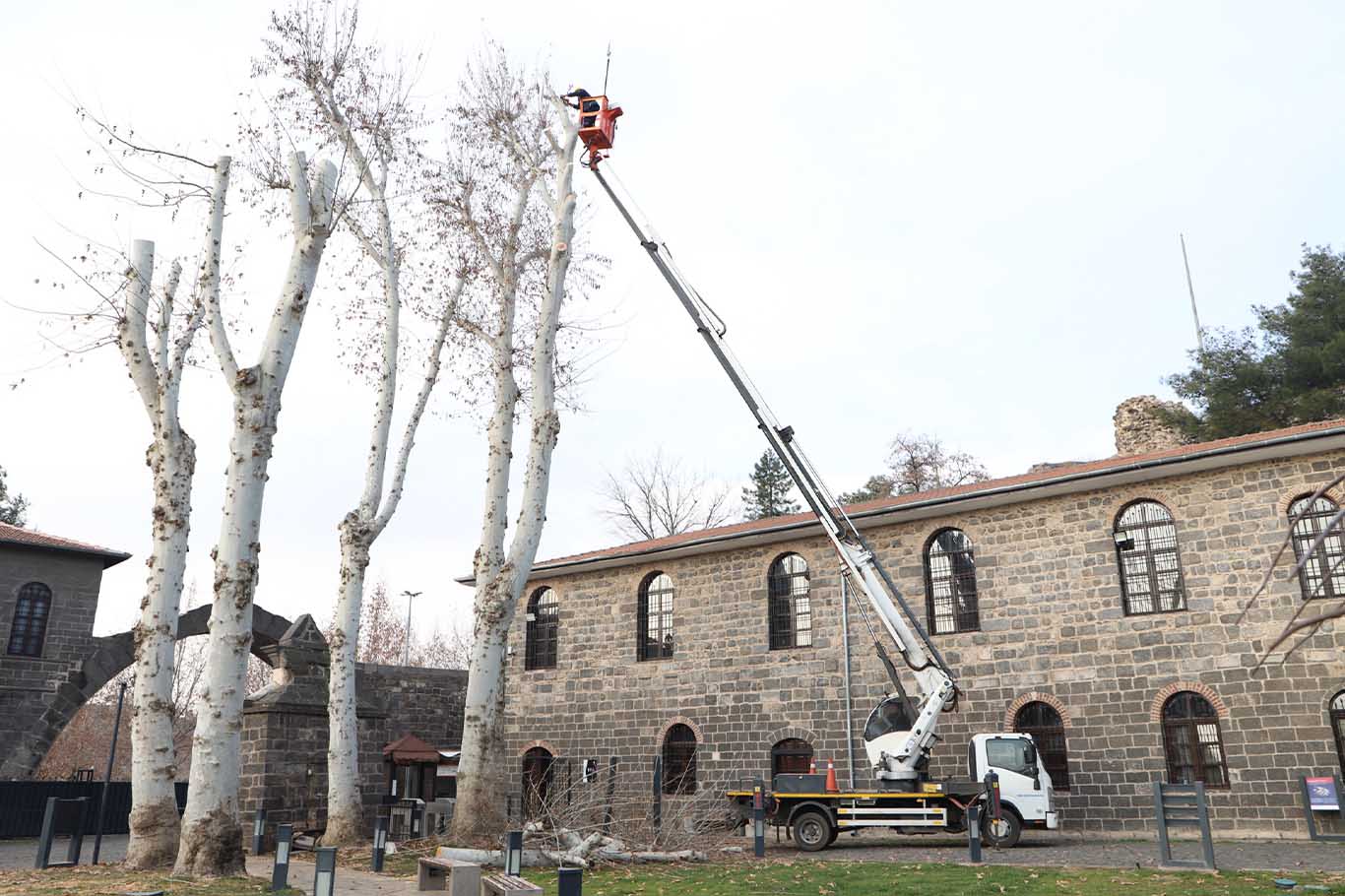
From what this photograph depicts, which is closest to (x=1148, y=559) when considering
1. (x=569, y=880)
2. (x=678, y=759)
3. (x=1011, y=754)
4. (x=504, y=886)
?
(x=1011, y=754)

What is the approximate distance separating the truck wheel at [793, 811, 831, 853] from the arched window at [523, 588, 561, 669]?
31.5ft

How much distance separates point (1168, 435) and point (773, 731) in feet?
61.7

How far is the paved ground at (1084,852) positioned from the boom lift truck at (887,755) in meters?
0.45

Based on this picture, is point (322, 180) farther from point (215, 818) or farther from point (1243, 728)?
point (1243, 728)

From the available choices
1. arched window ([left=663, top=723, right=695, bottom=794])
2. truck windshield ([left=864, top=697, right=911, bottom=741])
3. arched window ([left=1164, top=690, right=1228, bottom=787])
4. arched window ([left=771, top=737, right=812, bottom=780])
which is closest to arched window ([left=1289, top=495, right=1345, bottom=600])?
arched window ([left=1164, top=690, right=1228, bottom=787])

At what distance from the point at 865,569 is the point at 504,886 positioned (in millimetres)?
9982

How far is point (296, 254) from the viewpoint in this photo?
11.3m

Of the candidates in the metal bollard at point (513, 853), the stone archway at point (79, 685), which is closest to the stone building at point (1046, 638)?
the stone archway at point (79, 685)

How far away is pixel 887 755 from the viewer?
15031 mm

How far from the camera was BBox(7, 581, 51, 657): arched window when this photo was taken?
79.3 ft

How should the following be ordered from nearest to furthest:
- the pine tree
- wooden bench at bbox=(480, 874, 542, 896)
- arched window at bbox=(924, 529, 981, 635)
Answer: wooden bench at bbox=(480, 874, 542, 896) < arched window at bbox=(924, 529, 981, 635) < the pine tree

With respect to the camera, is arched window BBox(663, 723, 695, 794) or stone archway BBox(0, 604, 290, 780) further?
stone archway BBox(0, 604, 290, 780)

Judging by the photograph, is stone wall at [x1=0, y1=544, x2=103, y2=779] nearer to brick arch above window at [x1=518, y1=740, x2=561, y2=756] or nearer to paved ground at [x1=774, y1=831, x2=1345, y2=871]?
brick arch above window at [x1=518, y1=740, x2=561, y2=756]

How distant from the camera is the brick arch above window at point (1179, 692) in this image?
15.2 meters
